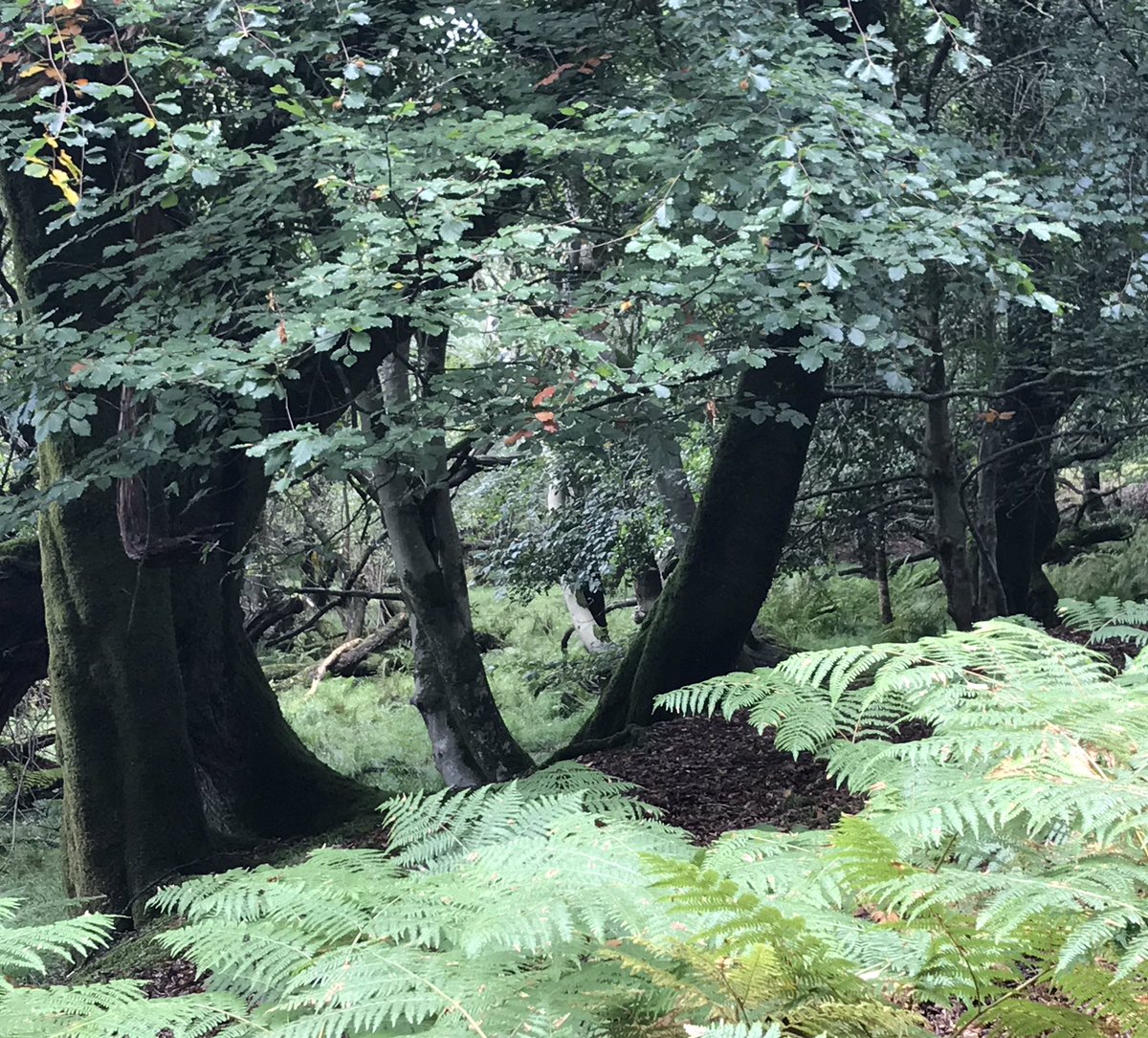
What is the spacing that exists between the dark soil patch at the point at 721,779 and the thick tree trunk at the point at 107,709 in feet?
8.02

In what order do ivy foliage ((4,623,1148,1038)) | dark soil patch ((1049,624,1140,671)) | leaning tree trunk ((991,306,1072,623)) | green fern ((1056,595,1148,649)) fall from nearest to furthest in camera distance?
ivy foliage ((4,623,1148,1038)), green fern ((1056,595,1148,649)), dark soil patch ((1049,624,1140,671)), leaning tree trunk ((991,306,1072,623))

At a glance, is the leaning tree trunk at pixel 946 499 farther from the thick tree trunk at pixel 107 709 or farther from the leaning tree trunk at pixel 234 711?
the thick tree trunk at pixel 107 709

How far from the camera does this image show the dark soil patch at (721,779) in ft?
15.3

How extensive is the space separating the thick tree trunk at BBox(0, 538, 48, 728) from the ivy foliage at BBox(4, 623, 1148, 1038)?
15.4 ft

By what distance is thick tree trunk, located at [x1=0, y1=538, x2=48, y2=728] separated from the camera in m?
6.33

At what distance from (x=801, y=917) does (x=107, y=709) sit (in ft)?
15.6

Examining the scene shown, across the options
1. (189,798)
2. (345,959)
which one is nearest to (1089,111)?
A: (345,959)

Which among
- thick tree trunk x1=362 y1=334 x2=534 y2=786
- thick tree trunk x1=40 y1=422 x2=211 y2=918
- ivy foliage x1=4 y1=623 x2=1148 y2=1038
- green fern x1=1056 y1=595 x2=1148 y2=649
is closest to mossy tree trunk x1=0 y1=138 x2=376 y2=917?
thick tree trunk x1=40 y1=422 x2=211 y2=918

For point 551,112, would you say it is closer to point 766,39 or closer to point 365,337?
point 766,39

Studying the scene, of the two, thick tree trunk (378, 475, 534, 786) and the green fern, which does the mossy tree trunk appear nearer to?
thick tree trunk (378, 475, 534, 786)

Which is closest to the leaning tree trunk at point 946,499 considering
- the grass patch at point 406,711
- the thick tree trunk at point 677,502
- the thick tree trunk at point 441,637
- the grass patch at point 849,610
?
the thick tree trunk at point 677,502

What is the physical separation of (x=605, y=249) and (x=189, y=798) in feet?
12.9

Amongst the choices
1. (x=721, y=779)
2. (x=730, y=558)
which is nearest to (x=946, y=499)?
(x=730, y=558)

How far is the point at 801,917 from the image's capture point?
5.00 ft
